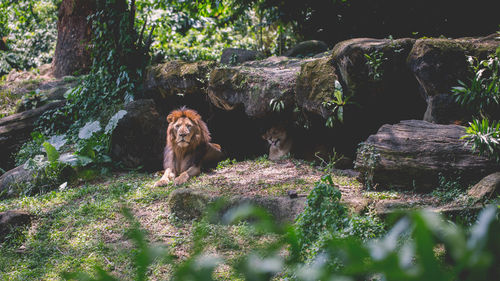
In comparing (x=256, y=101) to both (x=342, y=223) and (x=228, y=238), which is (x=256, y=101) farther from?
(x=342, y=223)

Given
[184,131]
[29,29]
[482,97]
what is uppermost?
[29,29]

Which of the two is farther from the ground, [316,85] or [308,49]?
[308,49]

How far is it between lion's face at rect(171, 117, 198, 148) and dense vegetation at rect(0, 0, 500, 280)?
97 centimetres

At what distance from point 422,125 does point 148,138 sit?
18.6 feet

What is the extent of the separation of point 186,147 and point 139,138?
5.98ft

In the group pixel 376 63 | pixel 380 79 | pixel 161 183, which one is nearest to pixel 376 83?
pixel 380 79

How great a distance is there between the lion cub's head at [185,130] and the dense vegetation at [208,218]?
0.94 m

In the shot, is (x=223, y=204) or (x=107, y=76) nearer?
(x=223, y=204)

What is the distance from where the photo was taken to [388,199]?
15.2 feet

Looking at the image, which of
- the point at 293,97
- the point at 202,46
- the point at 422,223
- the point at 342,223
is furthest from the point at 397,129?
the point at 202,46

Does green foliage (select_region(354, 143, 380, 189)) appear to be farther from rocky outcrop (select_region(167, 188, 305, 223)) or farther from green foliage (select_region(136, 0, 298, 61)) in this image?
green foliage (select_region(136, 0, 298, 61))

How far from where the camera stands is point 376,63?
582 centimetres

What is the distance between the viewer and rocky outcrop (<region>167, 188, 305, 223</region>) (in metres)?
4.72

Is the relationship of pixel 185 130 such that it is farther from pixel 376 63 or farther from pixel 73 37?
pixel 73 37
